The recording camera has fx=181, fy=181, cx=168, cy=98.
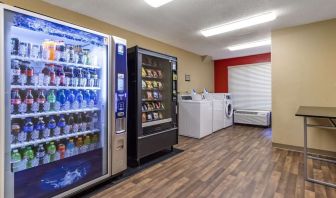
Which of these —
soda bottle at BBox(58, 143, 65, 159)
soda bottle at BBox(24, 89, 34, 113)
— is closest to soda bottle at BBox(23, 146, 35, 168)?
soda bottle at BBox(58, 143, 65, 159)

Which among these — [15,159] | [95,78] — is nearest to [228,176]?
[95,78]

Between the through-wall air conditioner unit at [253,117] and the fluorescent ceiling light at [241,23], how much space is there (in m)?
3.27

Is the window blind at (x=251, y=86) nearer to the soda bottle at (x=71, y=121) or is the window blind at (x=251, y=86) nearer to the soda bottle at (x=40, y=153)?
the soda bottle at (x=71, y=121)

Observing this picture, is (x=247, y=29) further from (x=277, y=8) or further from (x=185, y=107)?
(x=185, y=107)

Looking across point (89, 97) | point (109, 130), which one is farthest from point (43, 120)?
point (109, 130)

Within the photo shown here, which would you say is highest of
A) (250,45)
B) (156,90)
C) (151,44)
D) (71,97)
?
(250,45)

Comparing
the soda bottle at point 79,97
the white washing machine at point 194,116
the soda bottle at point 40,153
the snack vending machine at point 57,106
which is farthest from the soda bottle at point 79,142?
the white washing machine at point 194,116

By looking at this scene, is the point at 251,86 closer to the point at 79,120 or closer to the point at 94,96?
the point at 94,96

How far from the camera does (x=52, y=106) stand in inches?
77.1

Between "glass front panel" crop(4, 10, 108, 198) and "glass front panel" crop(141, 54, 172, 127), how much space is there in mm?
1103

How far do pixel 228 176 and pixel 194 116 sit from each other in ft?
7.11

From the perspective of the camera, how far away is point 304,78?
11.5ft

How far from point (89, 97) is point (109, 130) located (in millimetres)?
494

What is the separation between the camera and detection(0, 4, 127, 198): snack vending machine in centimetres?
163
